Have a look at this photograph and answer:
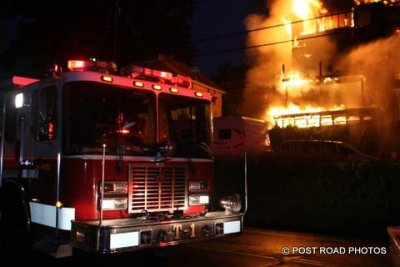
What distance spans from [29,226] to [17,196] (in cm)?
62

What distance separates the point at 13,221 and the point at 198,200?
254 cm

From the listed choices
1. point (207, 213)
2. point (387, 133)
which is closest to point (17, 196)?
point (207, 213)

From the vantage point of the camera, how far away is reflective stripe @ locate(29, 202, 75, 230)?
19.7 feet

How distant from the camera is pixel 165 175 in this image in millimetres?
6691

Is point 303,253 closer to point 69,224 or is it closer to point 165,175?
point 165,175

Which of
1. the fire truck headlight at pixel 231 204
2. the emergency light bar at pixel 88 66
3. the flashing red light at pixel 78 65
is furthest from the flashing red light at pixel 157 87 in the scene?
the fire truck headlight at pixel 231 204

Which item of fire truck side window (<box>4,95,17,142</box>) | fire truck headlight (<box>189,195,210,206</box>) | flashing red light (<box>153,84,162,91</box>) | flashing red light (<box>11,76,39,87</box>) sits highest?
flashing red light (<box>11,76,39,87</box>)

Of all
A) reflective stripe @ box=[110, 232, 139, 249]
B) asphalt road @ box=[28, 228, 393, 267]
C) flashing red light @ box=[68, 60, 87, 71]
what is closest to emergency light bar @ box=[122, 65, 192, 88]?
flashing red light @ box=[68, 60, 87, 71]

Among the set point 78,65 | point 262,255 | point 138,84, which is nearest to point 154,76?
point 138,84

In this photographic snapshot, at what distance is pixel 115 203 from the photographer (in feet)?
20.3

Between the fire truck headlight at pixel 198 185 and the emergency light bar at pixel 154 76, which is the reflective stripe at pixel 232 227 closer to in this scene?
the fire truck headlight at pixel 198 185

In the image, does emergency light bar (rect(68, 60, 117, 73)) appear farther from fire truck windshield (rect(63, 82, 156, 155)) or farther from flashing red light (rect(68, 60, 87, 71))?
fire truck windshield (rect(63, 82, 156, 155))

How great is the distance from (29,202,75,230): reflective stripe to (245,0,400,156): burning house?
19.0 metres

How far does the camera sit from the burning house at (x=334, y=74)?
82.7 feet
